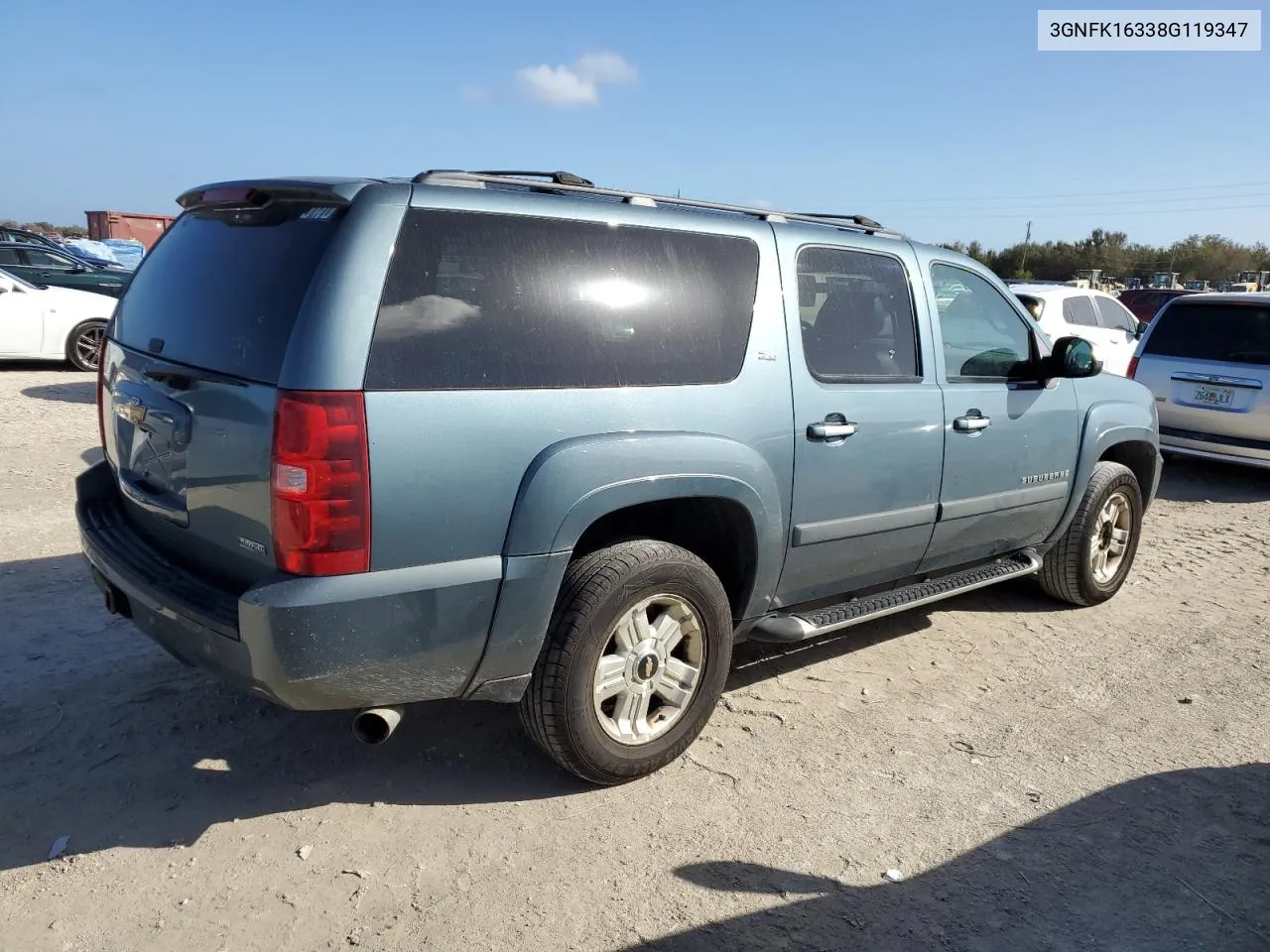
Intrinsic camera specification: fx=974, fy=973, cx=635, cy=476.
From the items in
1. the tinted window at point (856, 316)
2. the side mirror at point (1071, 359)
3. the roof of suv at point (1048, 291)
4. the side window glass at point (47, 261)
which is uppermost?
the side window glass at point (47, 261)

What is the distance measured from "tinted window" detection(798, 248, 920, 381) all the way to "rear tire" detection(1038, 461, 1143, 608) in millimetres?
1730

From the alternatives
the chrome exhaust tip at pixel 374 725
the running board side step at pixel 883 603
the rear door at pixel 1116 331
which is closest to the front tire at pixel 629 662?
the running board side step at pixel 883 603

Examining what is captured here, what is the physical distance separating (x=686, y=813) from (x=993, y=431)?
7.63ft

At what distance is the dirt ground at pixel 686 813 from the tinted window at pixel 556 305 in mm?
1445

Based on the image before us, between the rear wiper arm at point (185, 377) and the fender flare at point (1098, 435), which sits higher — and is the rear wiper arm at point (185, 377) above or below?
above

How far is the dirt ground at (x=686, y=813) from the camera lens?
272 cm

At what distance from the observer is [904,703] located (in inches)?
164

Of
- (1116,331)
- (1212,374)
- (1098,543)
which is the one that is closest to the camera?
(1098,543)

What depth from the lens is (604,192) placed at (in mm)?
3447

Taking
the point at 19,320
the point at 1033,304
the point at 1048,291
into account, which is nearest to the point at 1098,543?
the point at 1033,304

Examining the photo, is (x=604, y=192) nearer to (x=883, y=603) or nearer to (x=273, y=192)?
(x=273, y=192)

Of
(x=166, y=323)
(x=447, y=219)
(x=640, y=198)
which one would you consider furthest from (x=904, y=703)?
(x=166, y=323)

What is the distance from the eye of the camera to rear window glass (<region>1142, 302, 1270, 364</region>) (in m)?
8.79

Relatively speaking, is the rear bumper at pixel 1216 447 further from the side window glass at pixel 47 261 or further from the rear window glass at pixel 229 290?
the side window glass at pixel 47 261
